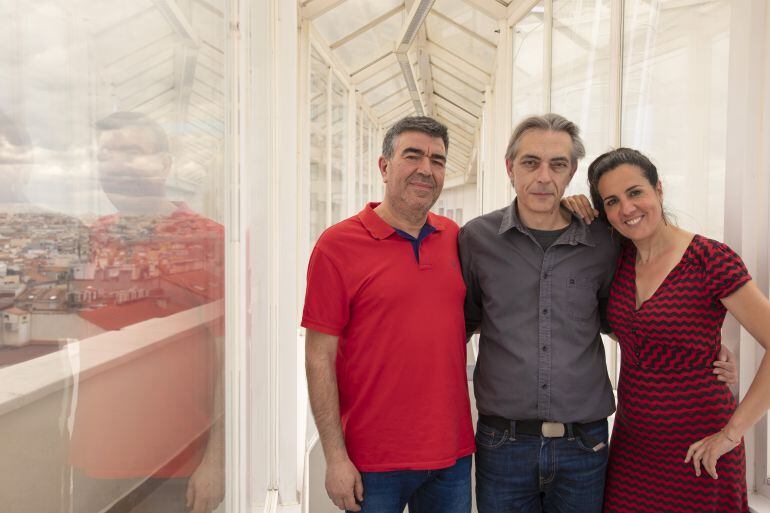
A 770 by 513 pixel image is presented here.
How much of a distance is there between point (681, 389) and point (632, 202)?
21.4 inches

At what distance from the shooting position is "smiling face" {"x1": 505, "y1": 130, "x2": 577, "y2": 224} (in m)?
1.65

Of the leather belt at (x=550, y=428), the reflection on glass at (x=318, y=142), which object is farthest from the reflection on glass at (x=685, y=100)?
the reflection on glass at (x=318, y=142)

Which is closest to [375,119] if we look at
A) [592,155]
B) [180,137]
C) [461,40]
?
[461,40]

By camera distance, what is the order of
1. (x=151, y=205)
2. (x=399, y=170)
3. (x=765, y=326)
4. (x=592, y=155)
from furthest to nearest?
(x=592, y=155)
(x=399, y=170)
(x=765, y=326)
(x=151, y=205)

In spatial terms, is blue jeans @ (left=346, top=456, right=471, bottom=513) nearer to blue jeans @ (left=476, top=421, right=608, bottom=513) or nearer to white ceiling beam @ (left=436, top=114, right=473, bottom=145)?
blue jeans @ (left=476, top=421, right=608, bottom=513)

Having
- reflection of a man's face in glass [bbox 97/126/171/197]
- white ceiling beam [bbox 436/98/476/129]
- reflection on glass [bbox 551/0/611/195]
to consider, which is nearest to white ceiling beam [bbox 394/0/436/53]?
reflection on glass [bbox 551/0/611/195]

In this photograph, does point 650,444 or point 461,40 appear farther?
point 461,40

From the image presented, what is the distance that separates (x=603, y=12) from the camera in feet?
8.89

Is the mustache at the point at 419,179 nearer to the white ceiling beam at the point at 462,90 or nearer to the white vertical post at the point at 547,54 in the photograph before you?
the white vertical post at the point at 547,54

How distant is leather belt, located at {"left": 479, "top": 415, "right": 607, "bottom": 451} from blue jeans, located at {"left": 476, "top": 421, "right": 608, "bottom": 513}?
1 cm

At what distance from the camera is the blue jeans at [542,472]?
5.13 feet

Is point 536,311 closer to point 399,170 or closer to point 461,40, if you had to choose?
point 399,170

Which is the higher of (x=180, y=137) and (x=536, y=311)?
(x=180, y=137)

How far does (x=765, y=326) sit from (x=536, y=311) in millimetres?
567
